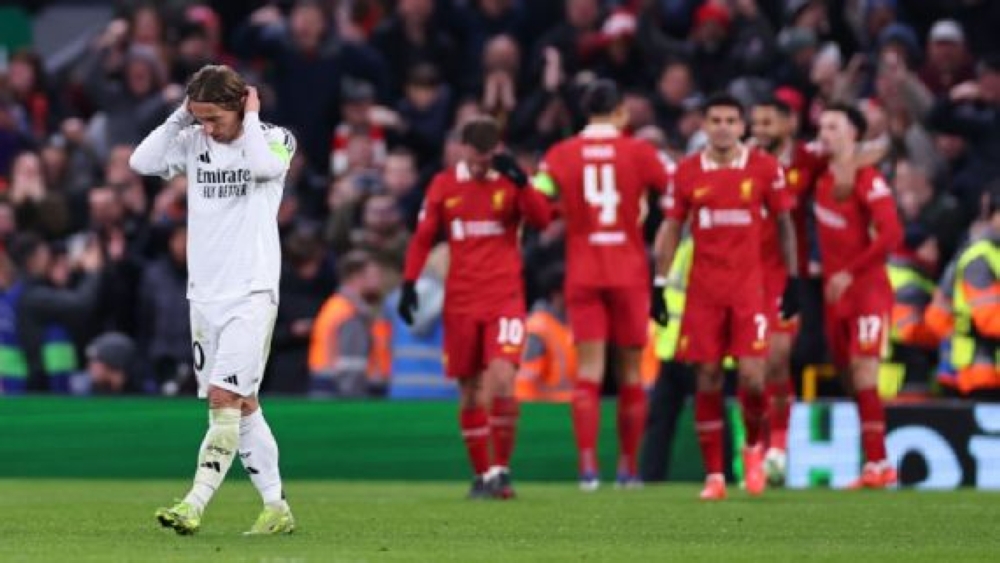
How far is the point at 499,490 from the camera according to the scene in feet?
58.1

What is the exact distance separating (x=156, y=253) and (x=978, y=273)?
7.93m

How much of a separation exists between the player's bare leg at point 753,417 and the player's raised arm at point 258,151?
521 cm

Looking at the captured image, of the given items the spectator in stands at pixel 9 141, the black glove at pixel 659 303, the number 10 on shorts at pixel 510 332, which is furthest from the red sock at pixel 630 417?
the spectator in stands at pixel 9 141

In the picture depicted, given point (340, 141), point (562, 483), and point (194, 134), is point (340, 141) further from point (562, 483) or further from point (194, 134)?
point (194, 134)

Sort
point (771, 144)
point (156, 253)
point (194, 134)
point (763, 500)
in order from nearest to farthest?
point (194, 134), point (763, 500), point (771, 144), point (156, 253)

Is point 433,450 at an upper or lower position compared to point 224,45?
lower

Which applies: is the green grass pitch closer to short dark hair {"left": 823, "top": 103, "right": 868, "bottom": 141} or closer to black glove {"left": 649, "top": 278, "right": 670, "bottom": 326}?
black glove {"left": 649, "top": 278, "right": 670, "bottom": 326}

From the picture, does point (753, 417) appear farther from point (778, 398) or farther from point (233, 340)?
point (233, 340)

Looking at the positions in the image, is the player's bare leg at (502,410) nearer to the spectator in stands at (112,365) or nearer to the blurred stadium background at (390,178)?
the blurred stadium background at (390,178)

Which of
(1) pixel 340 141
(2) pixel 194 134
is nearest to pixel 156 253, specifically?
(1) pixel 340 141

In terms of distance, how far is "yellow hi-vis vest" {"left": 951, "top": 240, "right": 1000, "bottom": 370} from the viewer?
2031cm

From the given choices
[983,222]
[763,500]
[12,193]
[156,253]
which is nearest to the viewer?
[763,500]

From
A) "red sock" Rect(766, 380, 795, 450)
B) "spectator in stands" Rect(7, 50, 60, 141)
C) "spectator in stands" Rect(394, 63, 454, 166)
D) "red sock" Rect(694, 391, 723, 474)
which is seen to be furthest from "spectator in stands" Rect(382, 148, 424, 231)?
"red sock" Rect(694, 391, 723, 474)

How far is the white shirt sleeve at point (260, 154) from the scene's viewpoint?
43.6 feet
